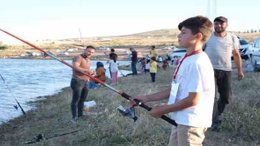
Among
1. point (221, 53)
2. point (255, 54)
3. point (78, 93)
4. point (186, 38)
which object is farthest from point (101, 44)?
point (186, 38)

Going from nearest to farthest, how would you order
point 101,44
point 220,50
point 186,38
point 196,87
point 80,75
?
point 196,87 < point 186,38 < point 220,50 < point 80,75 < point 101,44

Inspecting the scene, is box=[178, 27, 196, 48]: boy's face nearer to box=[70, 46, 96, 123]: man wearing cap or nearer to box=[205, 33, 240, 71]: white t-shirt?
box=[205, 33, 240, 71]: white t-shirt

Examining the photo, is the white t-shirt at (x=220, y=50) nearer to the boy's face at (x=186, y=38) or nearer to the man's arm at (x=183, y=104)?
the boy's face at (x=186, y=38)

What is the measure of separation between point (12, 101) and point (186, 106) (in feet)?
39.7

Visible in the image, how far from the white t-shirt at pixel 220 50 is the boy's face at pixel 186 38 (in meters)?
2.55

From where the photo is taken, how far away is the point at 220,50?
17.1 feet

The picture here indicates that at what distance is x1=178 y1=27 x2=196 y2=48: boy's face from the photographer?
2.77 metres

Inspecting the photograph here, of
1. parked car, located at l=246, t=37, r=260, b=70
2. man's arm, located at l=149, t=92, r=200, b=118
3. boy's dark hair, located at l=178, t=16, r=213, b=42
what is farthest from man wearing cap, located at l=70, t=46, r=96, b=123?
parked car, located at l=246, t=37, r=260, b=70

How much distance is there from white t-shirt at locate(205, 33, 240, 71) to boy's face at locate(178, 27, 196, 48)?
2.55 m

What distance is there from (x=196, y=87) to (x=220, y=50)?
8.97 ft

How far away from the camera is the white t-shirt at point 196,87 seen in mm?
2678

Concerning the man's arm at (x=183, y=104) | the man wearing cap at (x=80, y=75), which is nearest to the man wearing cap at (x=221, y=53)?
the man's arm at (x=183, y=104)

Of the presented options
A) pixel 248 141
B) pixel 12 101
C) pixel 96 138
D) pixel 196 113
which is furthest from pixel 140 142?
pixel 12 101

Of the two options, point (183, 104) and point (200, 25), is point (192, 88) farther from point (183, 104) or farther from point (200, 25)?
point (200, 25)
